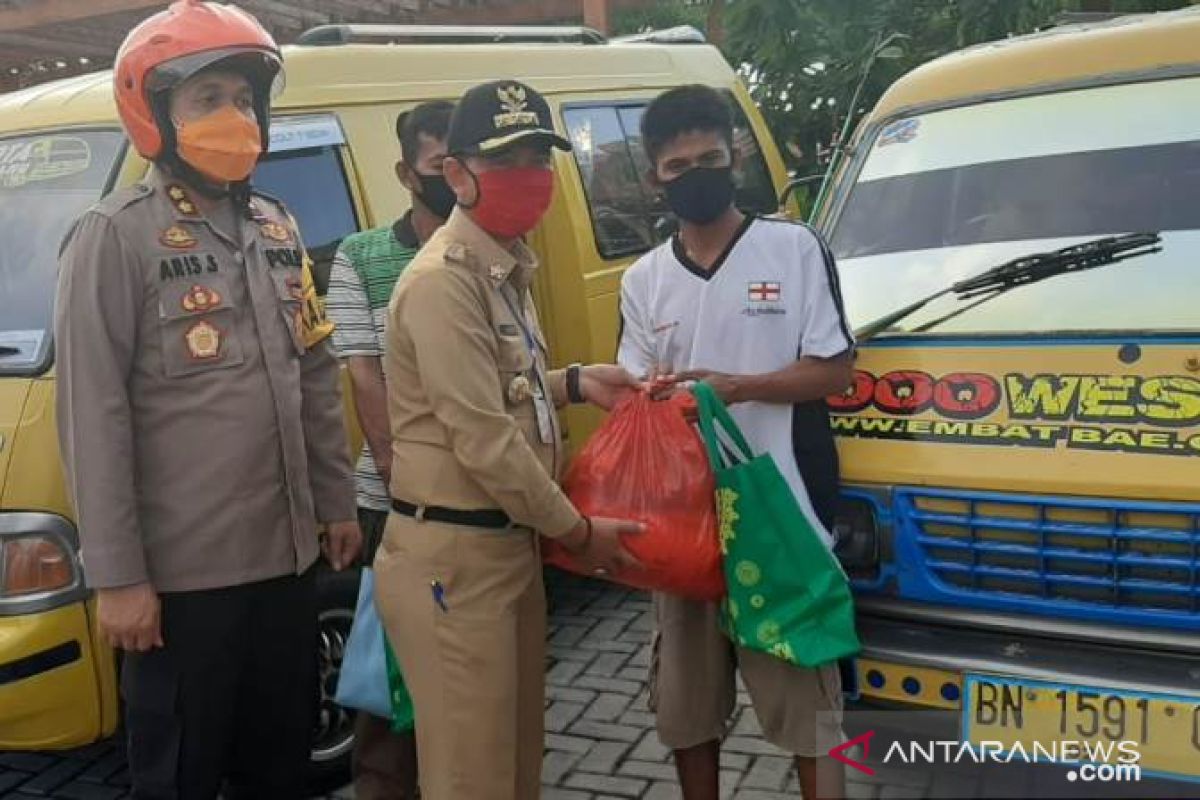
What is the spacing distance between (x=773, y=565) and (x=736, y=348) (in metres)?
0.53

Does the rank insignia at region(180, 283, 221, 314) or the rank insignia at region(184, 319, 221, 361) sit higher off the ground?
the rank insignia at region(180, 283, 221, 314)

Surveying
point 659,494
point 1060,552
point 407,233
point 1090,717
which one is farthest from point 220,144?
point 1090,717

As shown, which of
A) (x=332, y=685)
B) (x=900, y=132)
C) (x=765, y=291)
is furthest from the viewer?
(x=900, y=132)

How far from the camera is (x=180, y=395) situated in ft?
7.91

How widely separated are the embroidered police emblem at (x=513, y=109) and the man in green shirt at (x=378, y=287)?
89 centimetres

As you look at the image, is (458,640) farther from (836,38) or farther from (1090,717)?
(836,38)

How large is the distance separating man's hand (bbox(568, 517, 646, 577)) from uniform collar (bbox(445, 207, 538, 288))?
0.56 m

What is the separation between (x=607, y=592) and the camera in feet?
18.0

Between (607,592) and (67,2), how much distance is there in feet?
25.2

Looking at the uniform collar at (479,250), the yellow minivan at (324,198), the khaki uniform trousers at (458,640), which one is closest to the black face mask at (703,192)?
the uniform collar at (479,250)

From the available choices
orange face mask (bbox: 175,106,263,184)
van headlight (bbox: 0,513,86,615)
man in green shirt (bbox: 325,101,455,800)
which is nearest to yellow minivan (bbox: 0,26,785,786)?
van headlight (bbox: 0,513,86,615)

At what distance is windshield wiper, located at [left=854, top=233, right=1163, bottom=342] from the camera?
3125 mm

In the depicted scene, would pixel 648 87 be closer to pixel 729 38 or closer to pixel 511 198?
pixel 729 38

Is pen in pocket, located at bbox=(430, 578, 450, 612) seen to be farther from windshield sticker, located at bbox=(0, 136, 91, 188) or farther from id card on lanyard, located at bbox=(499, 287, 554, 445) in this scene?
windshield sticker, located at bbox=(0, 136, 91, 188)
